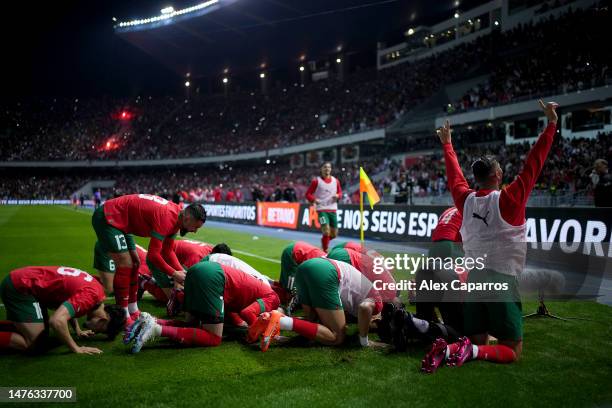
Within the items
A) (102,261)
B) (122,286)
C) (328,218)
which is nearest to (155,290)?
(102,261)

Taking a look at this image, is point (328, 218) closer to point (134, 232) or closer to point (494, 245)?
point (134, 232)

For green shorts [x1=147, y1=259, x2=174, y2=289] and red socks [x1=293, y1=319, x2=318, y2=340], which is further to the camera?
green shorts [x1=147, y1=259, x2=174, y2=289]

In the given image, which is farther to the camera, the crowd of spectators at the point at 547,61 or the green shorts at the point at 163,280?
the crowd of spectators at the point at 547,61

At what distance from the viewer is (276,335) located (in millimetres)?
4590

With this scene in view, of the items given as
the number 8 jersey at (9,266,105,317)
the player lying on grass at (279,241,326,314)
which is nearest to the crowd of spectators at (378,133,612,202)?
the player lying on grass at (279,241,326,314)

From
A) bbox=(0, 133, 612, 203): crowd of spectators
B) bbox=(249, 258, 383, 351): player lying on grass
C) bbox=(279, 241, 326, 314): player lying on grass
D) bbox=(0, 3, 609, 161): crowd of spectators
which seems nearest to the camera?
bbox=(249, 258, 383, 351): player lying on grass

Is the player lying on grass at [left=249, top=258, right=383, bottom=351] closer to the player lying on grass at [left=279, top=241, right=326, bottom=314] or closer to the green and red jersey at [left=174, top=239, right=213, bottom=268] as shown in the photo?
the player lying on grass at [left=279, top=241, right=326, bottom=314]

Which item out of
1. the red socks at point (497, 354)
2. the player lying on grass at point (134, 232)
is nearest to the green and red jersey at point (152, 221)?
the player lying on grass at point (134, 232)

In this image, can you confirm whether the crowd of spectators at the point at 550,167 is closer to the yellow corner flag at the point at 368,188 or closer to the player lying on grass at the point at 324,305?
the yellow corner flag at the point at 368,188

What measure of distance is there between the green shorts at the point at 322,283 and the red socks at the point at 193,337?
107 centimetres

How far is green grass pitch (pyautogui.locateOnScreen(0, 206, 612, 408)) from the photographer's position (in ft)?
11.0

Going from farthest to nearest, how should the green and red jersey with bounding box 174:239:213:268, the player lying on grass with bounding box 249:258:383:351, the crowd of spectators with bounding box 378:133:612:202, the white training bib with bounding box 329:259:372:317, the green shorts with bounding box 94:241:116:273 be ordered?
1. the crowd of spectators with bounding box 378:133:612:202
2. the green and red jersey with bounding box 174:239:213:268
3. the green shorts with bounding box 94:241:116:273
4. the white training bib with bounding box 329:259:372:317
5. the player lying on grass with bounding box 249:258:383:351

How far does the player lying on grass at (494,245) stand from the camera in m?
3.62

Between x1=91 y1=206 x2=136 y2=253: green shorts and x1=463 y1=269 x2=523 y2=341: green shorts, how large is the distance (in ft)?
13.4
